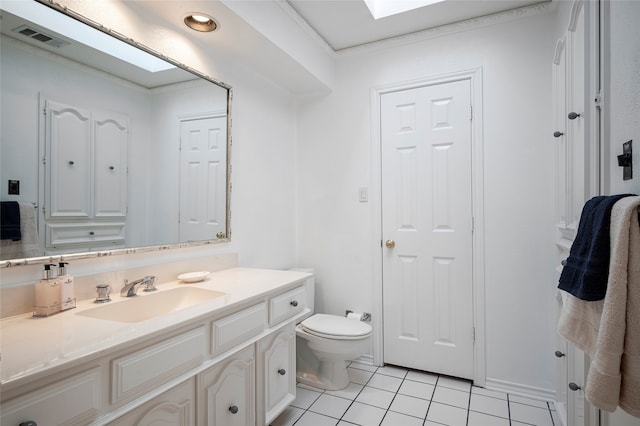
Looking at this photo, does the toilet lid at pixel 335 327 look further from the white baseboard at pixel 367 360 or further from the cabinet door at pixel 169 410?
the cabinet door at pixel 169 410

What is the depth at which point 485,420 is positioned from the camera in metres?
1.86

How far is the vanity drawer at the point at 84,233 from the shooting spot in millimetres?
1231

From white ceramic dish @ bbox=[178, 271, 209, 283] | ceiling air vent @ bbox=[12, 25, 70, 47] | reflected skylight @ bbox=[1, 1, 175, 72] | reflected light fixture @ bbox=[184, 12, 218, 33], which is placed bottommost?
white ceramic dish @ bbox=[178, 271, 209, 283]

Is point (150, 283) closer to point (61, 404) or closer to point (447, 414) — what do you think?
point (61, 404)

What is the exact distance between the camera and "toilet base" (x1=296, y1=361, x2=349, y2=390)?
2211 mm

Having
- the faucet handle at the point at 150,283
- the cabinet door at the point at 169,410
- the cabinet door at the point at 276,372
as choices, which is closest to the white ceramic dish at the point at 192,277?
the faucet handle at the point at 150,283

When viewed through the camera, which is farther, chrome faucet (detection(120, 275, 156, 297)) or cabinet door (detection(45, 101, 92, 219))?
chrome faucet (detection(120, 275, 156, 297))

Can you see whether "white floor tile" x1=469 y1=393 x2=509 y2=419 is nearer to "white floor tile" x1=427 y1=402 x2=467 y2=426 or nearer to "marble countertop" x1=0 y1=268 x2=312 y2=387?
"white floor tile" x1=427 y1=402 x2=467 y2=426

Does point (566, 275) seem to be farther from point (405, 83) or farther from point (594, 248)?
point (405, 83)

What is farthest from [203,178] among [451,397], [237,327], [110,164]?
[451,397]

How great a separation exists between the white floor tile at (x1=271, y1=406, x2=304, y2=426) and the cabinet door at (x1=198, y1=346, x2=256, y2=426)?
42 centimetres

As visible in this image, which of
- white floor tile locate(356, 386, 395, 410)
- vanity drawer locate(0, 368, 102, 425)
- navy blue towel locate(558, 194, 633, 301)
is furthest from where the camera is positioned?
white floor tile locate(356, 386, 395, 410)

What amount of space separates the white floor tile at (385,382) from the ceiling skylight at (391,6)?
2487 mm

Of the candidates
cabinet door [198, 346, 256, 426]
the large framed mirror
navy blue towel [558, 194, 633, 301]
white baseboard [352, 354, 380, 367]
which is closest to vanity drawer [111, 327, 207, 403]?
cabinet door [198, 346, 256, 426]
